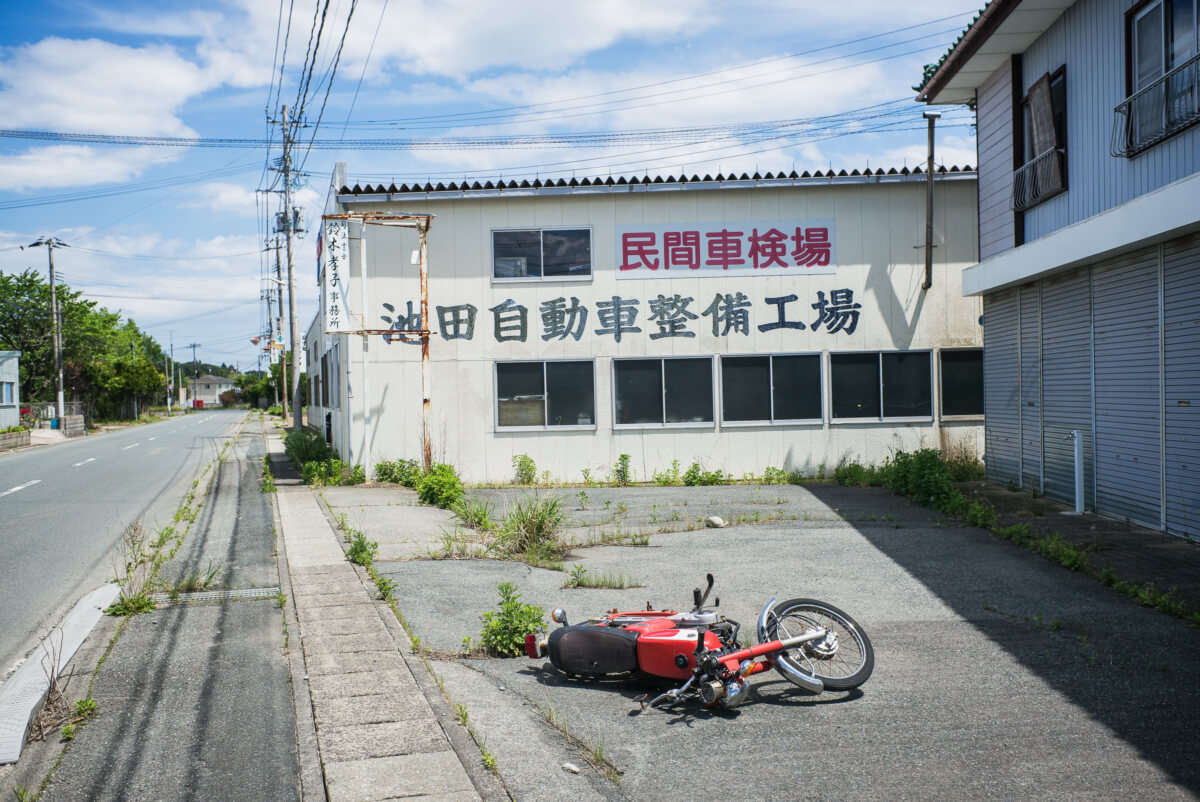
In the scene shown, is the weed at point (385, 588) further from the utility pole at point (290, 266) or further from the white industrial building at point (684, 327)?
the utility pole at point (290, 266)

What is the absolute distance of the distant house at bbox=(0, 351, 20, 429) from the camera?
4519 cm

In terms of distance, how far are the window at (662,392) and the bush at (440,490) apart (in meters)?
3.88

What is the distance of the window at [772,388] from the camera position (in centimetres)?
1606

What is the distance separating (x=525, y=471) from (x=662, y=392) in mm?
2947

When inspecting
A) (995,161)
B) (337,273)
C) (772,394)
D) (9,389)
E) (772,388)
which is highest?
(995,161)

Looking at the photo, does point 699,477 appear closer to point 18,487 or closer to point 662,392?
point 662,392

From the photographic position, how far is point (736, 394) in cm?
1606

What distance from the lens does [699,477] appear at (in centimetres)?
1561

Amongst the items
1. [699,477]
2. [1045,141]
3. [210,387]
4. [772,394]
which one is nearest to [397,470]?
[699,477]

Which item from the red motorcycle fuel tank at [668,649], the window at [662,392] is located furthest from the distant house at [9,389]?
the red motorcycle fuel tank at [668,649]

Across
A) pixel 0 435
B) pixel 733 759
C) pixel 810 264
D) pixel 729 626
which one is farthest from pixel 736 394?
pixel 0 435

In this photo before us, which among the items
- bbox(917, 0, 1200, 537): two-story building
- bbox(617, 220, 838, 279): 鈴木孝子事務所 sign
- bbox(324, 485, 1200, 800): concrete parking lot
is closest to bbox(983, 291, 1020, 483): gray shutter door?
bbox(917, 0, 1200, 537): two-story building

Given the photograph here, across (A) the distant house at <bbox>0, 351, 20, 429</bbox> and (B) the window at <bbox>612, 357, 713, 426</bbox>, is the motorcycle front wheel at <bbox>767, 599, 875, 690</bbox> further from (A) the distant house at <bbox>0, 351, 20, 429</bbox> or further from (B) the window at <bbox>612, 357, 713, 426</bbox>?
(A) the distant house at <bbox>0, 351, 20, 429</bbox>

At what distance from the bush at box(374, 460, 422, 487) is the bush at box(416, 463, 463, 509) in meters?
1.98
